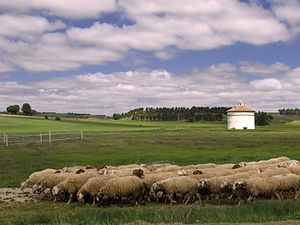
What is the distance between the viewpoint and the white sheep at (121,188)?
18.2 meters

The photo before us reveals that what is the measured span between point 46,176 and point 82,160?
16.6 meters

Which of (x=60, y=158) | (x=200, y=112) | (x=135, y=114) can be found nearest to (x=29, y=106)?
(x=135, y=114)

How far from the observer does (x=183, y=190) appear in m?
18.2

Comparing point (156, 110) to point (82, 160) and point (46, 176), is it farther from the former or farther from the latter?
point (46, 176)

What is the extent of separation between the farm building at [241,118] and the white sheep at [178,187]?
105409mm

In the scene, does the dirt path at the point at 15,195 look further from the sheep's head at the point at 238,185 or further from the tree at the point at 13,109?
the tree at the point at 13,109

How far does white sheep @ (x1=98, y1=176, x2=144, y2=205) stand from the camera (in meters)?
18.2

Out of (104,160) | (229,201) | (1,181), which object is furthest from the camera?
(104,160)

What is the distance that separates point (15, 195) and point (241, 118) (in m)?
106

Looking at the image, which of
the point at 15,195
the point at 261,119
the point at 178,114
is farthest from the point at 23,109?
Answer: the point at 15,195

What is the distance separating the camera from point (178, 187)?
18141mm

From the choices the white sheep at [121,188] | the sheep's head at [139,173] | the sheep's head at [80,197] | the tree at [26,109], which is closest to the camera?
the white sheep at [121,188]

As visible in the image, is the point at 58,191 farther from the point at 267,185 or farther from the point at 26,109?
the point at 26,109

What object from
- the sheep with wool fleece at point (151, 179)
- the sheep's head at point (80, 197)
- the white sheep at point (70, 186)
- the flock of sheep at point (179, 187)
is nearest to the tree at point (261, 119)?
the flock of sheep at point (179, 187)
